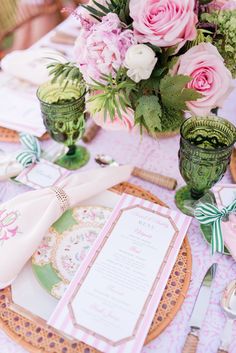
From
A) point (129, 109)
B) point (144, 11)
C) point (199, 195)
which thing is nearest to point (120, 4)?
point (144, 11)

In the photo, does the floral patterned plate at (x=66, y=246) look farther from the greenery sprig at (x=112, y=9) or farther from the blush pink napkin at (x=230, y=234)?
the greenery sprig at (x=112, y=9)

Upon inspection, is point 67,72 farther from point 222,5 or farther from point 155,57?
point 222,5

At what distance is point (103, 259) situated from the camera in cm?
74

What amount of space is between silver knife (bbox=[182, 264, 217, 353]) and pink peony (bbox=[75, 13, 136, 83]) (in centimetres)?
44

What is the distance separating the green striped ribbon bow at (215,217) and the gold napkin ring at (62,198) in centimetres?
28

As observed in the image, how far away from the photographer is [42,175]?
94 cm

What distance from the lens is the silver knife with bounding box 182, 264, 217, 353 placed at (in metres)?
0.65

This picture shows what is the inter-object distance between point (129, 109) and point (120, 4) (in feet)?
0.64

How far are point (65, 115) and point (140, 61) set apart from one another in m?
0.30

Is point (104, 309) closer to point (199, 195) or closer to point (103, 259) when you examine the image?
point (103, 259)

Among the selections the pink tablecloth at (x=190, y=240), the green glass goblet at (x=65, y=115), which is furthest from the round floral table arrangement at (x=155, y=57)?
the pink tablecloth at (x=190, y=240)

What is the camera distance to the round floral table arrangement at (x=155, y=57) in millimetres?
643

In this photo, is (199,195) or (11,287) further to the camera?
(199,195)

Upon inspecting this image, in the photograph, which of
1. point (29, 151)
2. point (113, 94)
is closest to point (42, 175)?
point (29, 151)
